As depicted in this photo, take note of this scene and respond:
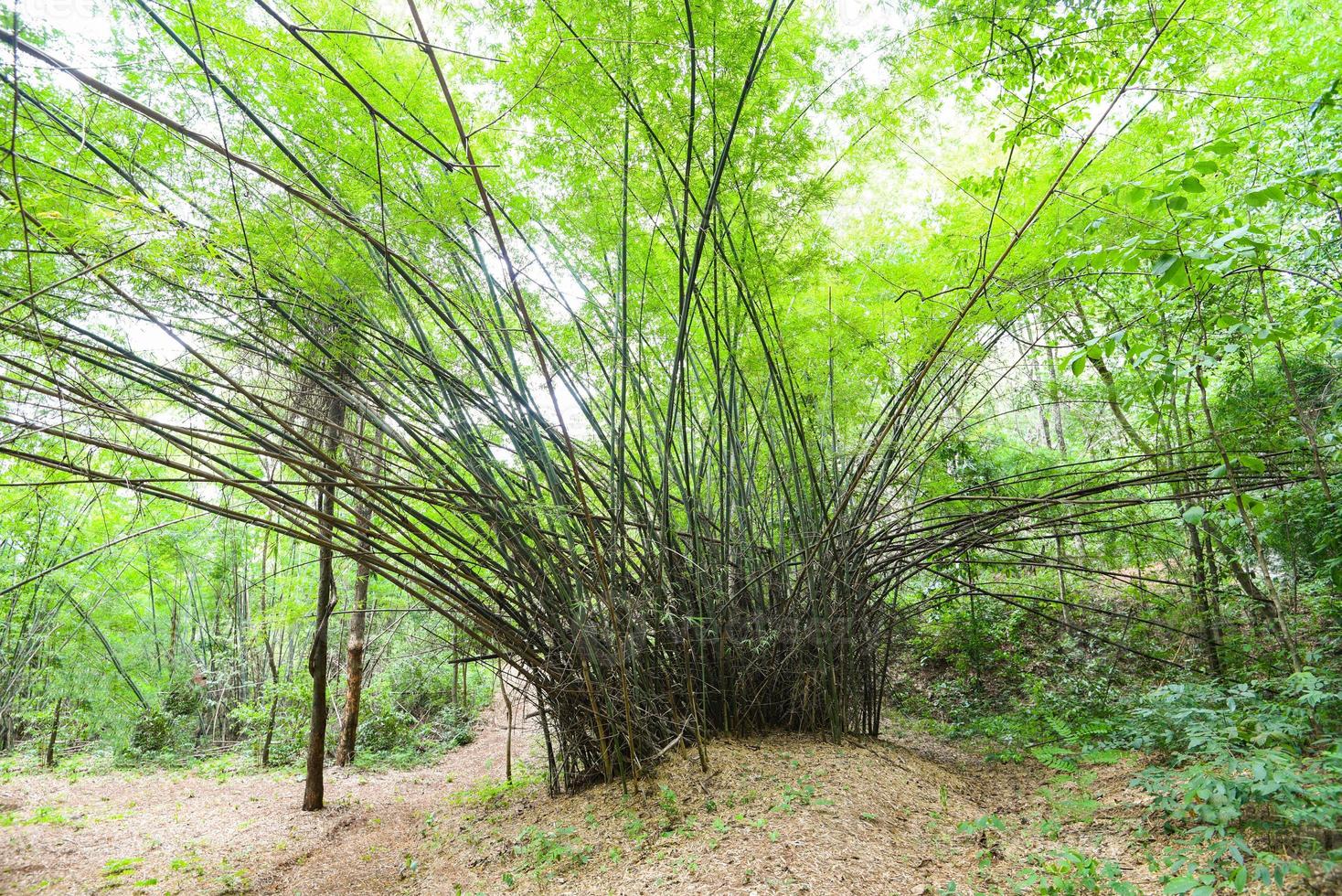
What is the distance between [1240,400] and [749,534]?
9.01ft

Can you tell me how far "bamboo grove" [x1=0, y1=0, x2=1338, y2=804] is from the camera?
229 centimetres

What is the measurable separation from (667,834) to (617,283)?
2441 millimetres

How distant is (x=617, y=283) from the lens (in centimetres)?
317

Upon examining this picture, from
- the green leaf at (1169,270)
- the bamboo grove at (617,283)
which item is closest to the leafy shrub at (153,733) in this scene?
the bamboo grove at (617,283)

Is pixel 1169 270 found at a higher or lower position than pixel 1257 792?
higher

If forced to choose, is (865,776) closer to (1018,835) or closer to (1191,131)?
(1018,835)

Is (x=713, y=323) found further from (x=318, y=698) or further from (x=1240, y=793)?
(x=318, y=698)

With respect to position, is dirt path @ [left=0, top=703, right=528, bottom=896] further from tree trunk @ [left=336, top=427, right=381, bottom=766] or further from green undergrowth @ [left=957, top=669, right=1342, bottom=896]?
green undergrowth @ [left=957, top=669, right=1342, bottom=896]

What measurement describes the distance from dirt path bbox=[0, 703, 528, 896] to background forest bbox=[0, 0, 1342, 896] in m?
1.04

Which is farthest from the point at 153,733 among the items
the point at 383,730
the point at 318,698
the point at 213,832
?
the point at 318,698

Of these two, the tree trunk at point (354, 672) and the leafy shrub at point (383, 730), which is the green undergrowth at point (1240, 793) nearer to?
the tree trunk at point (354, 672)

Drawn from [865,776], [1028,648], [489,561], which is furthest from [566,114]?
[1028,648]

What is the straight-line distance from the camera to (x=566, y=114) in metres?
2.70

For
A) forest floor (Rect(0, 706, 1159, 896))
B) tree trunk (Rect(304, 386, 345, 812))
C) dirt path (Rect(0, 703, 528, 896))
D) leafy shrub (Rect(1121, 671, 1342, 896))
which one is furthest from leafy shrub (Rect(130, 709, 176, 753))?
leafy shrub (Rect(1121, 671, 1342, 896))
